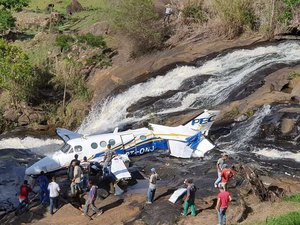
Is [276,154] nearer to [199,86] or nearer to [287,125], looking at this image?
[287,125]

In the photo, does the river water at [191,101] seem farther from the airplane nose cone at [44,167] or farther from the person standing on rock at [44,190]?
the person standing on rock at [44,190]

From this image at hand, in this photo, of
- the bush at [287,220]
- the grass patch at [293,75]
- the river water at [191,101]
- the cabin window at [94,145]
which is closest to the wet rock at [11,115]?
the river water at [191,101]

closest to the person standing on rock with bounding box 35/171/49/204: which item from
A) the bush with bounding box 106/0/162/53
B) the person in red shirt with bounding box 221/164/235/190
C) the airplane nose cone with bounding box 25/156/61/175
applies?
the airplane nose cone with bounding box 25/156/61/175

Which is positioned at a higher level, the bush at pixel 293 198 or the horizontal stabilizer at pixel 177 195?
the horizontal stabilizer at pixel 177 195

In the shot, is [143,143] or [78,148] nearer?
[78,148]

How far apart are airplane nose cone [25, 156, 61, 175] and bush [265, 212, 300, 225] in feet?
35.9

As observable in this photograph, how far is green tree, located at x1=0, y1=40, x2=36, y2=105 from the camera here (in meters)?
34.4

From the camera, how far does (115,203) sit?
20172 millimetres

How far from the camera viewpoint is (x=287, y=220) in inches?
596

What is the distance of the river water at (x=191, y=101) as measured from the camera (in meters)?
24.8

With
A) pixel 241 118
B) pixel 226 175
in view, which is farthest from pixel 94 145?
pixel 241 118

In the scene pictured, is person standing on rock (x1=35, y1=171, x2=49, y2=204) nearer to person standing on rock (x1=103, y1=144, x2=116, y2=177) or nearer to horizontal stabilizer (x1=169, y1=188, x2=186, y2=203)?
person standing on rock (x1=103, y1=144, x2=116, y2=177)

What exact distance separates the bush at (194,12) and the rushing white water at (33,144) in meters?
16.0

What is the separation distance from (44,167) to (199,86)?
40.7 ft
